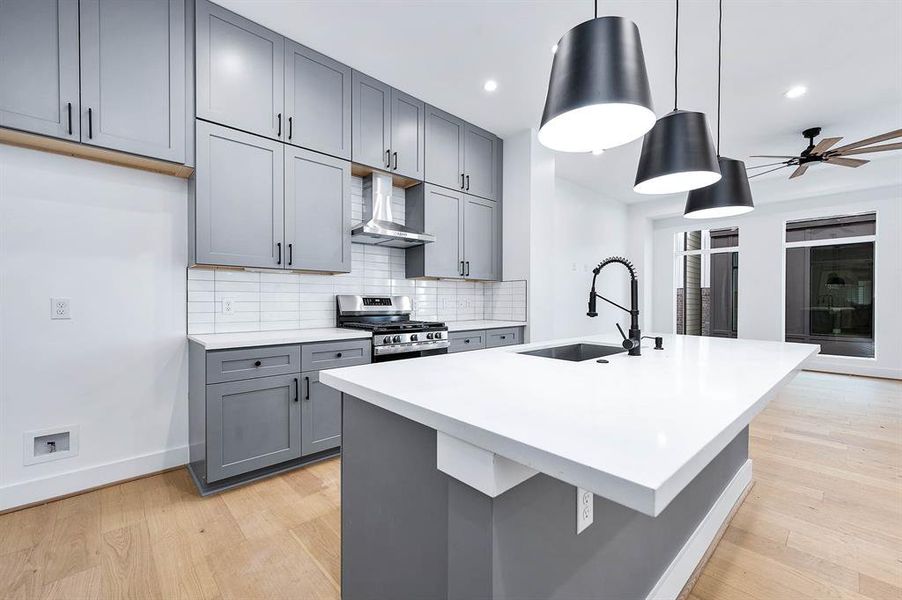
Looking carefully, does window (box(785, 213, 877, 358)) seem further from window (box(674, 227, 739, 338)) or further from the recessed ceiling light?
the recessed ceiling light

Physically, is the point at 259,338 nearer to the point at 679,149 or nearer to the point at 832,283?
the point at 679,149

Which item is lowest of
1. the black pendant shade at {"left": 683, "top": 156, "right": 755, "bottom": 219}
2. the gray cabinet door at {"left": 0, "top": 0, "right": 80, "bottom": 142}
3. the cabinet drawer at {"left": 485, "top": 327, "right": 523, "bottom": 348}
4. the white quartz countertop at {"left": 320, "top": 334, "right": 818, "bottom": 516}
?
the cabinet drawer at {"left": 485, "top": 327, "right": 523, "bottom": 348}

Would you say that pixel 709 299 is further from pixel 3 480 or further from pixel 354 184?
pixel 3 480

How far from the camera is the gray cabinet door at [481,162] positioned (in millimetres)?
3955

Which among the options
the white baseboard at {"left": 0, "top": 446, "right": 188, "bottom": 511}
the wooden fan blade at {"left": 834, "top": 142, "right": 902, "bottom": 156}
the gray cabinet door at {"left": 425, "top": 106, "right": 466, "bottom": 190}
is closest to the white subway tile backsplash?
the gray cabinet door at {"left": 425, "top": 106, "right": 466, "bottom": 190}

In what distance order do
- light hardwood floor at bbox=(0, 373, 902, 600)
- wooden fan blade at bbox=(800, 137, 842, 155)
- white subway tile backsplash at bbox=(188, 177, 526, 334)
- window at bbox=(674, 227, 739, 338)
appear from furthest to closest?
window at bbox=(674, 227, 739, 338)
wooden fan blade at bbox=(800, 137, 842, 155)
white subway tile backsplash at bbox=(188, 177, 526, 334)
light hardwood floor at bbox=(0, 373, 902, 600)

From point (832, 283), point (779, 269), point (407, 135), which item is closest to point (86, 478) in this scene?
point (407, 135)

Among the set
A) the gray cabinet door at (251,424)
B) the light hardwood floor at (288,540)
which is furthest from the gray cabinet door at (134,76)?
the light hardwood floor at (288,540)

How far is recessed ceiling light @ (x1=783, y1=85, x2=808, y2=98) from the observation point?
3316 mm

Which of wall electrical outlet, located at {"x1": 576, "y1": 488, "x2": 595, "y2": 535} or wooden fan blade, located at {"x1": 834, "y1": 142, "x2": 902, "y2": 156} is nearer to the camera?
wall electrical outlet, located at {"x1": 576, "y1": 488, "x2": 595, "y2": 535}

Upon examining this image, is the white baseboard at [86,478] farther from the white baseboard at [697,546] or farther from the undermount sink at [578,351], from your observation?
the white baseboard at [697,546]

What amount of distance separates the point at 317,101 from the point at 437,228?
4.69ft

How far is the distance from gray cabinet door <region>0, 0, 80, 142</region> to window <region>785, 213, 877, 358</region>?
319 inches

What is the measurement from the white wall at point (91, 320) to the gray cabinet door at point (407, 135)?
63.8 inches
